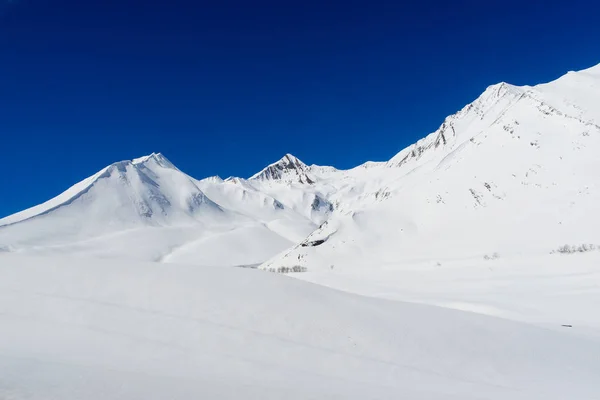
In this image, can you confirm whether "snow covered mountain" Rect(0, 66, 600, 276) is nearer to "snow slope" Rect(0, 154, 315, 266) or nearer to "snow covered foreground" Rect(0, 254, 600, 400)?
"snow slope" Rect(0, 154, 315, 266)

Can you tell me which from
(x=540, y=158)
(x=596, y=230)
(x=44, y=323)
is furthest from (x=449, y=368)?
(x=540, y=158)

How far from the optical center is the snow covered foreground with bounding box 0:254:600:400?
25.3 ft

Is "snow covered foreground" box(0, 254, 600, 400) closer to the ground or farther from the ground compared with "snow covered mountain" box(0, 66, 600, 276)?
closer to the ground

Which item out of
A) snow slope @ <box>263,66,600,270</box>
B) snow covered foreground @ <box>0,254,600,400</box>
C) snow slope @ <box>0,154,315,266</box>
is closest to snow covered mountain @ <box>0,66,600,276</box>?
snow slope @ <box>263,66,600,270</box>

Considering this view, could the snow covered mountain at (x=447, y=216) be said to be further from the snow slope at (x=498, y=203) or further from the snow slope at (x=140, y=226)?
the snow slope at (x=140, y=226)

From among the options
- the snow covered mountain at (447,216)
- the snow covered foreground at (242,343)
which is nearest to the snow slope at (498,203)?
the snow covered mountain at (447,216)

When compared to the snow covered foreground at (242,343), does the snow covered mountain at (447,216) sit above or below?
above

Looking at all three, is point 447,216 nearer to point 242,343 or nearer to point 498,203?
point 498,203

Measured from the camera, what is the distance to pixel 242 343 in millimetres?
9984

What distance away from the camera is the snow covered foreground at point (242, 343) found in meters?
7.72

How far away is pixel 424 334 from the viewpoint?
38.5 feet

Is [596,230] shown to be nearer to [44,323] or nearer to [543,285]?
[543,285]

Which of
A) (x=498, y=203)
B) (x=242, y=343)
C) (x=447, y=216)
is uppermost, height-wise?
(x=498, y=203)

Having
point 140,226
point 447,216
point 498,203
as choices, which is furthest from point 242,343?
point 140,226
